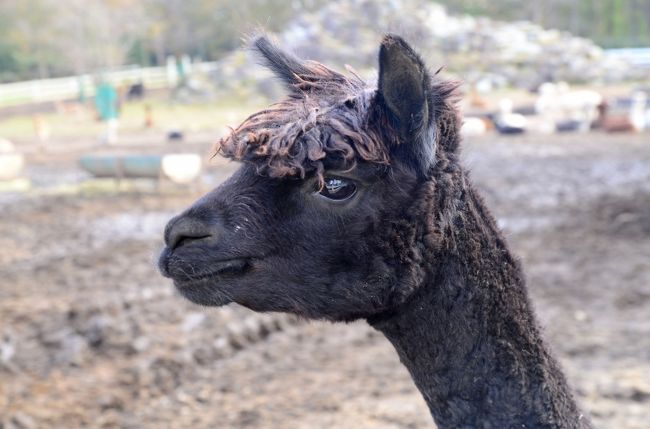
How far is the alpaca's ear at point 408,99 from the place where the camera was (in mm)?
2357

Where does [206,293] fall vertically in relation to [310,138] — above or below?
below

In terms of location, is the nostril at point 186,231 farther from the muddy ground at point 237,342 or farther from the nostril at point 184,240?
the muddy ground at point 237,342

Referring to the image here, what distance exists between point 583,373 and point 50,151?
19.4 metres

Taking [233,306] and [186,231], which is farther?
[233,306]

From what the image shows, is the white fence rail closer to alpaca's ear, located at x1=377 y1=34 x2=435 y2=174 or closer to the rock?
the rock

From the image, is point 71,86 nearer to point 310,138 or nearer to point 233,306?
point 233,306

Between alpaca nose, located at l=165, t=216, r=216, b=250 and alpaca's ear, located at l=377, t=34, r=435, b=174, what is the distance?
71cm

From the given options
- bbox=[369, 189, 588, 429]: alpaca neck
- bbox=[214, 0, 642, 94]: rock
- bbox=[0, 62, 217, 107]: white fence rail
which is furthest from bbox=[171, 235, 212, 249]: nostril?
bbox=[0, 62, 217, 107]: white fence rail

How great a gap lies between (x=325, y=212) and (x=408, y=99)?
1.58ft

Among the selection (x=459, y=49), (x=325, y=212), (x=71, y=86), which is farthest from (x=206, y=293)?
(x=459, y=49)

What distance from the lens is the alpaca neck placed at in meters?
2.54

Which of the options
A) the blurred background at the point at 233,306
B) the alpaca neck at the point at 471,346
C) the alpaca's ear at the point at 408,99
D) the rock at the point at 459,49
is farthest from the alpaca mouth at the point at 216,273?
the rock at the point at 459,49

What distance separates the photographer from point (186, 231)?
2475 millimetres

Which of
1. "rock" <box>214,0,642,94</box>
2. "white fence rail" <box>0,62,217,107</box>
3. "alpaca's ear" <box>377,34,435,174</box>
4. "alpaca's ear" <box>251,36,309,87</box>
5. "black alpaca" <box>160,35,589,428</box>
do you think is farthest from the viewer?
"rock" <box>214,0,642,94</box>
